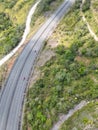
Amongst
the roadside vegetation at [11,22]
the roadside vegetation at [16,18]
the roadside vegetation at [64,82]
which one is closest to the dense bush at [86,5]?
the roadside vegetation at [64,82]

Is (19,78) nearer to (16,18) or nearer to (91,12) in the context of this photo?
(91,12)

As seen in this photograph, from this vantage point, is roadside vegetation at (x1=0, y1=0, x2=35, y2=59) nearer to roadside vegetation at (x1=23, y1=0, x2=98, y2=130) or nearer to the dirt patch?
the dirt patch

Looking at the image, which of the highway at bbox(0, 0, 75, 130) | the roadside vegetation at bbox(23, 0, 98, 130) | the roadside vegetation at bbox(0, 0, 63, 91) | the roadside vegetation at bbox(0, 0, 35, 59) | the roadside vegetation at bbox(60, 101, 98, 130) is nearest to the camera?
the roadside vegetation at bbox(60, 101, 98, 130)

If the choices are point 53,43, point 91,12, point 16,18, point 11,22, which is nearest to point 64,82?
point 53,43

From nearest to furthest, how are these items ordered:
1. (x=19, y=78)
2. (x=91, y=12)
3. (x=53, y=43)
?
1. (x=19, y=78)
2. (x=53, y=43)
3. (x=91, y=12)

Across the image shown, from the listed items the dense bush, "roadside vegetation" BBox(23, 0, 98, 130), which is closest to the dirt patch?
"roadside vegetation" BBox(23, 0, 98, 130)

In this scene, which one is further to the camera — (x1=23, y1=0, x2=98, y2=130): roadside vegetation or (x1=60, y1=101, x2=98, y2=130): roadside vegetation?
(x1=23, y1=0, x2=98, y2=130): roadside vegetation

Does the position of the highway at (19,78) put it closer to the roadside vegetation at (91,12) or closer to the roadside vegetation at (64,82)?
the roadside vegetation at (64,82)
